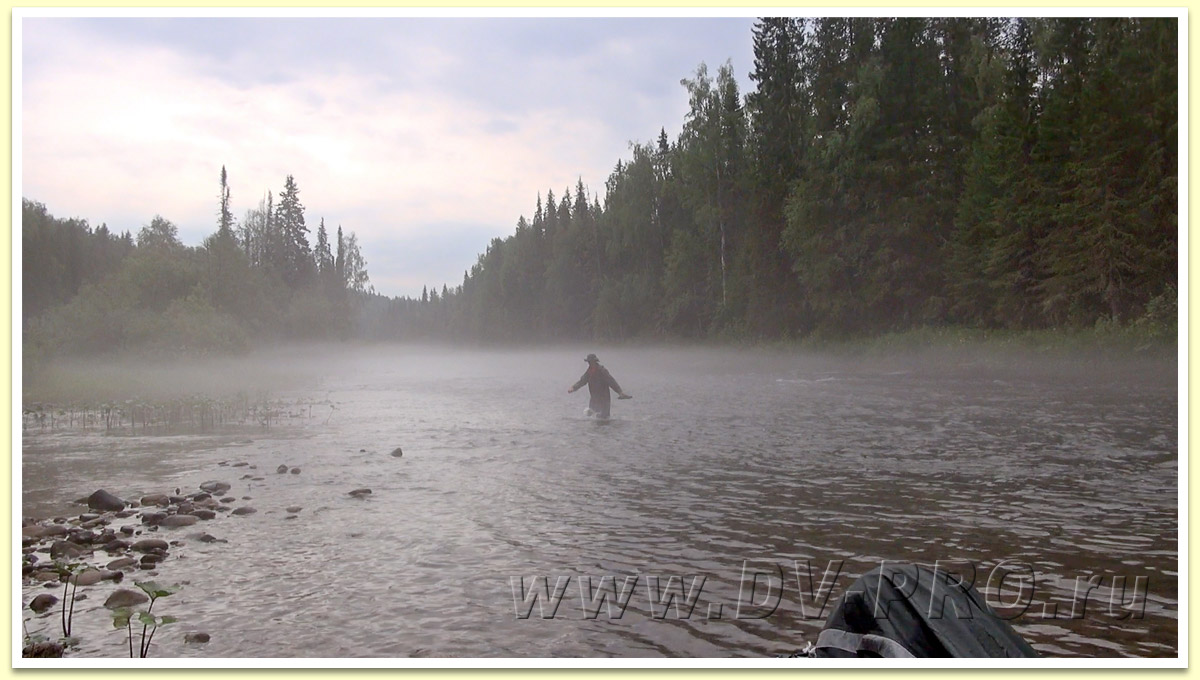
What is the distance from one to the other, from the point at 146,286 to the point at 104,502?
1050cm

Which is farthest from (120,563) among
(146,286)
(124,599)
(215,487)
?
(146,286)

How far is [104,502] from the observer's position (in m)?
9.83

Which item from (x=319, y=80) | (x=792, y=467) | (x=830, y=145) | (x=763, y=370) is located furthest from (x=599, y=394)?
(x=830, y=145)

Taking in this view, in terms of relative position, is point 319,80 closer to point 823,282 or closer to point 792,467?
point 792,467

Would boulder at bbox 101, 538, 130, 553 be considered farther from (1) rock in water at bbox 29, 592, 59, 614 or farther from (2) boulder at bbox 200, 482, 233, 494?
(2) boulder at bbox 200, 482, 233, 494

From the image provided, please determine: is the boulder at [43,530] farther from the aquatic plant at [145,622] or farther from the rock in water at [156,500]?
the aquatic plant at [145,622]

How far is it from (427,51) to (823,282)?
30021mm

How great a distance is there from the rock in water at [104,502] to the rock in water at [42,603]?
365 centimetres

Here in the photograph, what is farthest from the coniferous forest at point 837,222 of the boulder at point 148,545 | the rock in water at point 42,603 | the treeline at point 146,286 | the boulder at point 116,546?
the rock in water at point 42,603

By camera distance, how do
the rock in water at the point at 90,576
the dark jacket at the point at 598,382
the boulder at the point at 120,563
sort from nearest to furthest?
the rock in water at the point at 90,576
the boulder at the point at 120,563
the dark jacket at the point at 598,382

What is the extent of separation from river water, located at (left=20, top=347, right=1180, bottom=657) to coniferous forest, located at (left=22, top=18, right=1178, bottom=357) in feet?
7.82

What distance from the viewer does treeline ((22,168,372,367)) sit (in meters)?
8.66

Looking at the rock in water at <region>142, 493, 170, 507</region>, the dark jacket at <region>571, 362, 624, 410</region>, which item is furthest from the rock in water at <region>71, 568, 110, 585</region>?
the dark jacket at <region>571, 362, 624, 410</region>

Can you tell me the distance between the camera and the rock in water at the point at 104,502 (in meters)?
9.75
